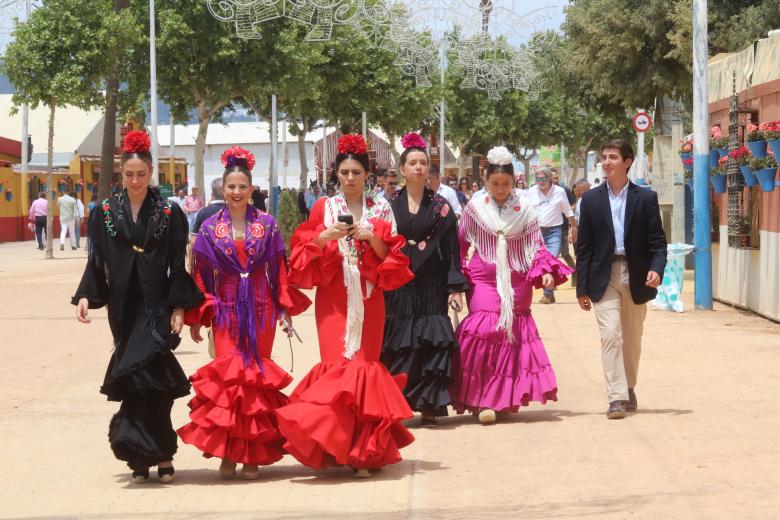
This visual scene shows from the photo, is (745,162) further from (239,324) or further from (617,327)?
(239,324)

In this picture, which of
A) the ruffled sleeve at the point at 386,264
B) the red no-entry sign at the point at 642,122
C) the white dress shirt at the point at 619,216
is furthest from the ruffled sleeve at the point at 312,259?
the red no-entry sign at the point at 642,122

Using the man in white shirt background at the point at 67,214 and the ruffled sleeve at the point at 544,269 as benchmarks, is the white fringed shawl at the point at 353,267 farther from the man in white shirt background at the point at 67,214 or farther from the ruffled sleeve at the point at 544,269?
the man in white shirt background at the point at 67,214

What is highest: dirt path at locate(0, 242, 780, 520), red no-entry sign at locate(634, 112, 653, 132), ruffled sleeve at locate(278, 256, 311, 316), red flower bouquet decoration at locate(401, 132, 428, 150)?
red no-entry sign at locate(634, 112, 653, 132)

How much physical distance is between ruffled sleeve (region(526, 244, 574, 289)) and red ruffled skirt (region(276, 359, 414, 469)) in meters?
2.21

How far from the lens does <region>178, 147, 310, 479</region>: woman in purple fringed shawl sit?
746 cm

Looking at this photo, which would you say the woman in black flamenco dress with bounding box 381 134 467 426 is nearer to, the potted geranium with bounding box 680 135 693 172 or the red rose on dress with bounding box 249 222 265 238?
the red rose on dress with bounding box 249 222 265 238

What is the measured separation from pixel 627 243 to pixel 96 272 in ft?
12.5

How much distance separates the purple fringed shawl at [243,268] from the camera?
7621 mm

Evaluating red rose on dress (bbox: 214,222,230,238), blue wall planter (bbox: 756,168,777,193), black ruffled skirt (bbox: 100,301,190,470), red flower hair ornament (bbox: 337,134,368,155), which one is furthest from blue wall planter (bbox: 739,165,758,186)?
black ruffled skirt (bbox: 100,301,190,470)

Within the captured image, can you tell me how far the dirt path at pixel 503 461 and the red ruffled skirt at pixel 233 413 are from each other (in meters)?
0.20

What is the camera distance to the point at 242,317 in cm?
762

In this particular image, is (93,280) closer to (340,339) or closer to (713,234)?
(340,339)

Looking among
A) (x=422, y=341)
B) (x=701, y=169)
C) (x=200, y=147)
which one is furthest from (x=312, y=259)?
(x=200, y=147)

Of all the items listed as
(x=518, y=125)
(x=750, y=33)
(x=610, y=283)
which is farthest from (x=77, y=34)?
(x=518, y=125)
